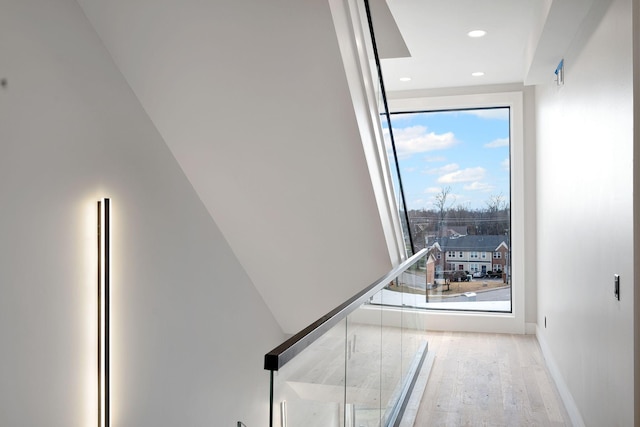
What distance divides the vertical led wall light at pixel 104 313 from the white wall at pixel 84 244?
0.14 ft

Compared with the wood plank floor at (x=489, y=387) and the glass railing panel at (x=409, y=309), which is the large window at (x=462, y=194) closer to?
the wood plank floor at (x=489, y=387)

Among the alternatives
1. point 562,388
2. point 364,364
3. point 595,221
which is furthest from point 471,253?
point 364,364

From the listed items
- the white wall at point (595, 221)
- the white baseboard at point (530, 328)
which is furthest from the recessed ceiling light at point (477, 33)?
the white baseboard at point (530, 328)

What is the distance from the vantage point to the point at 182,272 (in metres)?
4.06

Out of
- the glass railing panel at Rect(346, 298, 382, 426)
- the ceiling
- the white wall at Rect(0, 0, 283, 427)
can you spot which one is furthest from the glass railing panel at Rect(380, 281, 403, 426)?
the ceiling

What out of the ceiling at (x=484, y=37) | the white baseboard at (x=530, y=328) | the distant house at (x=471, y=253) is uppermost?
the ceiling at (x=484, y=37)

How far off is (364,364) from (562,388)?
2.24 metres

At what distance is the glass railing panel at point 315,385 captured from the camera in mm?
1743

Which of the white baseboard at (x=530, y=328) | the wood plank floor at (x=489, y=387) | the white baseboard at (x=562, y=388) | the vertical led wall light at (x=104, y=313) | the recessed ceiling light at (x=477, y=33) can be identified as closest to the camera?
the vertical led wall light at (x=104, y=313)

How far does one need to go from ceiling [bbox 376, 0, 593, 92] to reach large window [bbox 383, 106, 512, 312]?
936mm

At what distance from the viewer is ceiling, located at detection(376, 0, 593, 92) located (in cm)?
377

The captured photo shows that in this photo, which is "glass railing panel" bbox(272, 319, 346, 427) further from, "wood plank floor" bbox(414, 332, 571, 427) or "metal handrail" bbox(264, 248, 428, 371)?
"wood plank floor" bbox(414, 332, 571, 427)

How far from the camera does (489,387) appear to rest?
4.71 metres

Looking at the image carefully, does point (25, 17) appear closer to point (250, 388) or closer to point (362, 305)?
point (362, 305)
